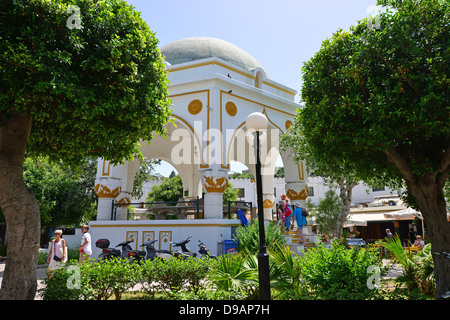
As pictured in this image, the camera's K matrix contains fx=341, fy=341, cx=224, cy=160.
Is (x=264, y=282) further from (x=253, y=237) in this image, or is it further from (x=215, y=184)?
(x=215, y=184)

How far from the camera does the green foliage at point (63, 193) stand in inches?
735

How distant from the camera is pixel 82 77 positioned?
538 centimetres

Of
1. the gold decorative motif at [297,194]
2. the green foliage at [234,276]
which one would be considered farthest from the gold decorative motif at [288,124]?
the green foliage at [234,276]

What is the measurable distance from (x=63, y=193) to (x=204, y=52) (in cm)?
1272

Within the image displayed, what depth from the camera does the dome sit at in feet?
47.5

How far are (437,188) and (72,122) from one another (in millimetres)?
6807

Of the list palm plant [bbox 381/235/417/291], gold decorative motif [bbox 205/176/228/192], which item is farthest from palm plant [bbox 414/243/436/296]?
gold decorative motif [bbox 205/176/228/192]

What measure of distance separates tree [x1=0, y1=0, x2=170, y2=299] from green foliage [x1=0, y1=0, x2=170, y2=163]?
0.01 m

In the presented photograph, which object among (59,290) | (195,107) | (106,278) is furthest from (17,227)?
(195,107)

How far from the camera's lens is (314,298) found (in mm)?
5047

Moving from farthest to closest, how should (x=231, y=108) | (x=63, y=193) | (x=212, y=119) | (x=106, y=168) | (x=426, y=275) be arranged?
1. (x=63, y=193)
2. (x=106, y=168)
3. (x=231, y=108)
4. (x=212, y=119)
5. (x=426, y=275)

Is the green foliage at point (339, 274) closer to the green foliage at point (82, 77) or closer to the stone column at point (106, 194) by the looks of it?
the green foliage at point (82, 77)

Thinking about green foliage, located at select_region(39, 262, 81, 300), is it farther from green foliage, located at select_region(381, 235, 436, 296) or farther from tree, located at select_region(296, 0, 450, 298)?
green foliage, located at select_region(381, 235, 436, 296)

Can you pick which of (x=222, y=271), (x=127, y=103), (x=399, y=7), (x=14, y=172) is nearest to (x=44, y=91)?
(x=127, y=103)
